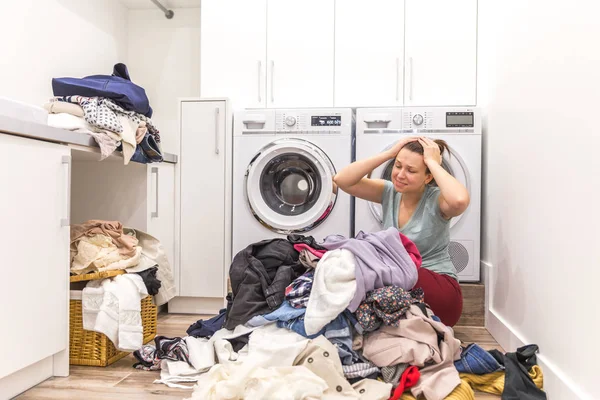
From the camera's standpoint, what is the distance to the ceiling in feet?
11.2

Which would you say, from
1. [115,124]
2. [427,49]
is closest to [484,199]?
[427,49]

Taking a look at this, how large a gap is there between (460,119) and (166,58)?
6.96 ft

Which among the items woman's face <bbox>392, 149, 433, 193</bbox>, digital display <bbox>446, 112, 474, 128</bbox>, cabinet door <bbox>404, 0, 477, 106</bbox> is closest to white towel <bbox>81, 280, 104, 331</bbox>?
woman's face <bbox>392, 149, 433, 193</bbox>

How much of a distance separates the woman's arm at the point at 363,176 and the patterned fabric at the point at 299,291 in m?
0.53

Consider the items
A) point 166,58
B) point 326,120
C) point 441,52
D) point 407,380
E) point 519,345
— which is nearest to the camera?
point 407,380

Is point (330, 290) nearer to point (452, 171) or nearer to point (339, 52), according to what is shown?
point (452, 171)

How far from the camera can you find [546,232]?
161cm

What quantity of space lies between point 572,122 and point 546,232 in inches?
15.5

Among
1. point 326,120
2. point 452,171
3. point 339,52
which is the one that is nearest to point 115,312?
point 326,120

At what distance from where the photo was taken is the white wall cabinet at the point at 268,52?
3.03 m

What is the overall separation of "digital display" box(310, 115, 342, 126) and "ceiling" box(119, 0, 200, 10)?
1.39m

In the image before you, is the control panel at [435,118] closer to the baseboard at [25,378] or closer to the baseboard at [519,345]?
the baseboard at [519,345]

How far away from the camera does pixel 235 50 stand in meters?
3.08

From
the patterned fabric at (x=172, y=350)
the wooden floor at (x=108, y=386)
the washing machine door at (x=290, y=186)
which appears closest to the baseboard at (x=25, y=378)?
the wooden floor at (x=108, y=386)
